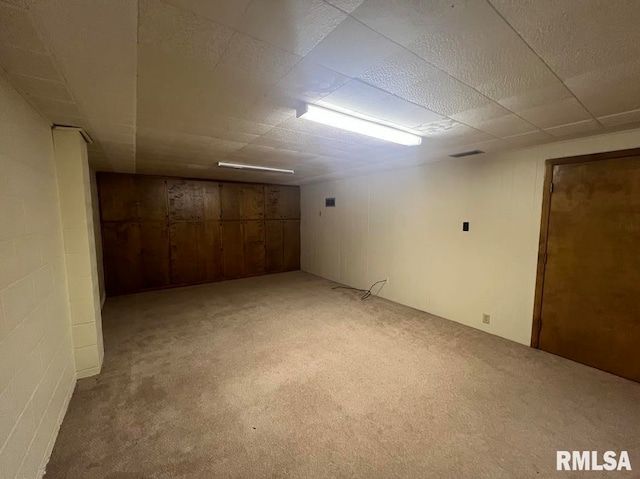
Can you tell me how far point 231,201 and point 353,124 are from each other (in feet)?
14.1

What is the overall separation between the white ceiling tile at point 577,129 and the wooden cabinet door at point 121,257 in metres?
6.03

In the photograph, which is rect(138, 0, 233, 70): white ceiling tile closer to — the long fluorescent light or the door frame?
the long fluorescent light

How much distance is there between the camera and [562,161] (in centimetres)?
267

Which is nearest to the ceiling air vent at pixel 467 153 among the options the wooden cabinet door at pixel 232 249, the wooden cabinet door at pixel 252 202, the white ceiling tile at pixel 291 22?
the white ceiling tile at pixel 291 22

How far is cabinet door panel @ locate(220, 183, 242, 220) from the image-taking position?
5742 millimetres

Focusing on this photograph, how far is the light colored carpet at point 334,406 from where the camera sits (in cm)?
157

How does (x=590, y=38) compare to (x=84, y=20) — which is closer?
(x=84, y=20)


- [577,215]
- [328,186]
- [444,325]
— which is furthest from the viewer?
[328,186]

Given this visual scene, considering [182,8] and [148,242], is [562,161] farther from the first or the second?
[148,242]

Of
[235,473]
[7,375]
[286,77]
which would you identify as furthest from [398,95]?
[7,375]

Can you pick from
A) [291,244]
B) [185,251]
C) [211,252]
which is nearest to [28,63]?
[185,251]

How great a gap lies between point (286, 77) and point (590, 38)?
136cm

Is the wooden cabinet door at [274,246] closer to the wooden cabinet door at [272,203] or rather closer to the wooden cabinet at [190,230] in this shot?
the wooden cabinet at [190,230]

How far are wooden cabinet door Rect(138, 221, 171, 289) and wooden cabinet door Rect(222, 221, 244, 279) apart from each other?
3.59 ft
